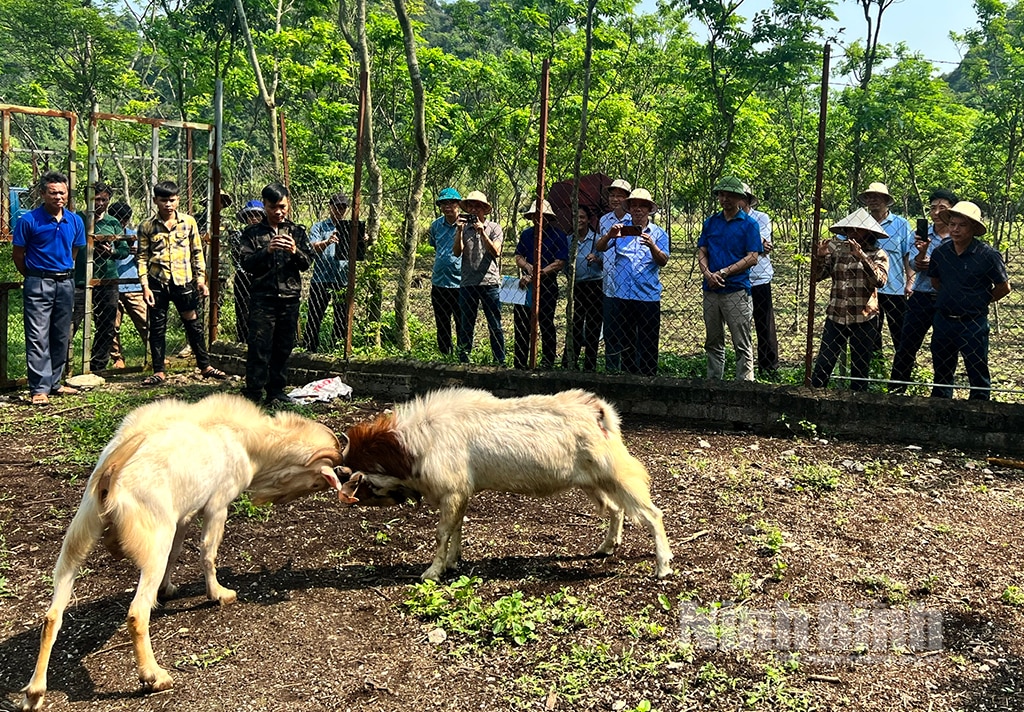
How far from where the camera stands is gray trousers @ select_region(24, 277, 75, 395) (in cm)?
795

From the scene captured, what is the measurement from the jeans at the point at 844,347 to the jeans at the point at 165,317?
6115 mm

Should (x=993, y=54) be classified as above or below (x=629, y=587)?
above

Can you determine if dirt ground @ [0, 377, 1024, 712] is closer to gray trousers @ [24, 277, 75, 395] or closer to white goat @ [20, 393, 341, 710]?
white goat @ [20, 393, 341, 710]

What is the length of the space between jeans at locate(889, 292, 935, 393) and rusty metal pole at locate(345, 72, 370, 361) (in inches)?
197

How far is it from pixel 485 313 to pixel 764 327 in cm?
269

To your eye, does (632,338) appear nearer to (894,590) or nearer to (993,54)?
(894,590)

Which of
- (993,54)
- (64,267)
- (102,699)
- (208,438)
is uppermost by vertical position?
(993,54)

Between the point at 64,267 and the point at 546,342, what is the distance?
4513mm

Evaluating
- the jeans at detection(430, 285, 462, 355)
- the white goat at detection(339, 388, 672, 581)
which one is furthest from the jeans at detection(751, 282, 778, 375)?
the white goat at detection(339, 388, 672, 581)

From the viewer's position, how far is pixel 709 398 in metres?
7.52

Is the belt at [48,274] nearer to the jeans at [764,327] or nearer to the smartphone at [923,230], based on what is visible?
the jeans at [764,327]

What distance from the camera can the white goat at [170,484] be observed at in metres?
3.62

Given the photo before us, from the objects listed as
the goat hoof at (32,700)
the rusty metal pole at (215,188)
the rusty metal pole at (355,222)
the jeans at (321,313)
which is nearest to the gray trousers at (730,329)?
the rusty metal pole at (355,222)

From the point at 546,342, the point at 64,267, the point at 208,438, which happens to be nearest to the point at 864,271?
the point at 546,342
